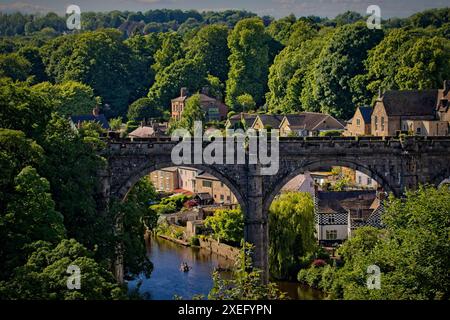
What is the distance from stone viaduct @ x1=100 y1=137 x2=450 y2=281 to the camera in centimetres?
4650

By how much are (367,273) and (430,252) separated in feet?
8.83

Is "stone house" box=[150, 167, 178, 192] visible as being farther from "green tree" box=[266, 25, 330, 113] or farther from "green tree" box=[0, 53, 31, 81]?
"green tree" box=[0, 53, 31, 81]

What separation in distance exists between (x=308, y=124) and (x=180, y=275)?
29029mm

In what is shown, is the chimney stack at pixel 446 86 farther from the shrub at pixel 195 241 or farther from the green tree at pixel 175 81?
the green tree at pixel 175 81

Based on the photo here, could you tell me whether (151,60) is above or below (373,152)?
above

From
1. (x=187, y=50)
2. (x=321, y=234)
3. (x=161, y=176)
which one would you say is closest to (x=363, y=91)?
(x=161, y=176)

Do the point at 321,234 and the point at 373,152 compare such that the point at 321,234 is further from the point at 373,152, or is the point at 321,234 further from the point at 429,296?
the point at 429,296

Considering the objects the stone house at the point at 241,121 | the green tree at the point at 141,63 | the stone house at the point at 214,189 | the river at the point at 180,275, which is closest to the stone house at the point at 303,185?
the stone house at the point at 214,189

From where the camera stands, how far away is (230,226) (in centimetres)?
6166

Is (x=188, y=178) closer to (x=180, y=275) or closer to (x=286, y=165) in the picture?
(x=180, y=275)

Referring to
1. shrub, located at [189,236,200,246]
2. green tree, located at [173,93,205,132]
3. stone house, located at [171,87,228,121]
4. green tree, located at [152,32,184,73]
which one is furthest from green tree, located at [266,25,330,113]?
shrub, located at [189,236,200,246]

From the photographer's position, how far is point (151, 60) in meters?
119

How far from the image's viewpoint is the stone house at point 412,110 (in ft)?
228

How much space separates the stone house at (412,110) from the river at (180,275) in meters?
16.8
